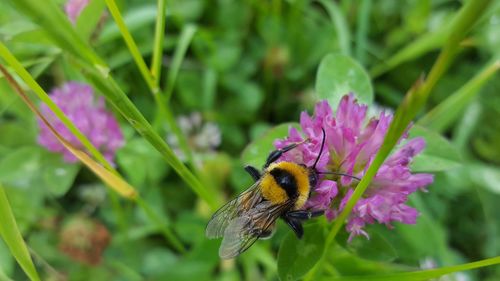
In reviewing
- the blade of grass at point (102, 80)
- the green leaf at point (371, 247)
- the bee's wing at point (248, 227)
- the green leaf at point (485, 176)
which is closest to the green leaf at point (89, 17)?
the blade of grass at point (102, 80)

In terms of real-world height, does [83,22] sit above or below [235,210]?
above

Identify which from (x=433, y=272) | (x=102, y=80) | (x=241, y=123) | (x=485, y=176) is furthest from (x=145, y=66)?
(x=485, y=176)

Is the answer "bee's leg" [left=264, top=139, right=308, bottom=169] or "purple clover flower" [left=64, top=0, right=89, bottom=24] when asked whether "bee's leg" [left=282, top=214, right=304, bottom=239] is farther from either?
"purple clover flower" [left=64, top=0, right=89, bottom=24]

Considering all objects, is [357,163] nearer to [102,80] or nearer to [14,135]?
[102,80]

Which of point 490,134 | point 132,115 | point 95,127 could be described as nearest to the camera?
point 132,115

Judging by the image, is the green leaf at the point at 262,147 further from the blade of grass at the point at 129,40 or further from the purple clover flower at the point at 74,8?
the purple clover flower at the point at 74,8

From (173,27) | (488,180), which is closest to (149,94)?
(173,27)

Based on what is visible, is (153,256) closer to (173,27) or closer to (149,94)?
(149,94)
